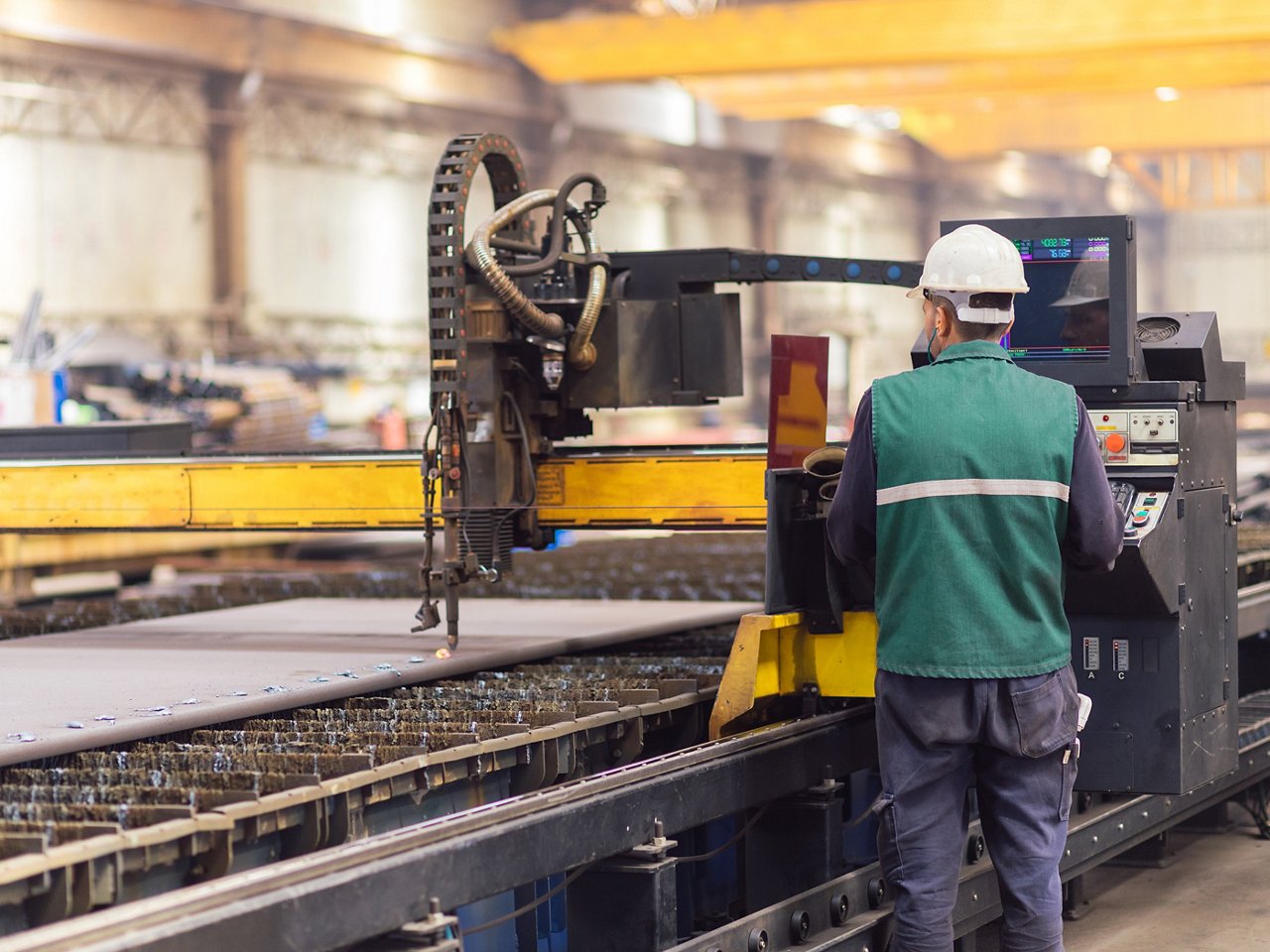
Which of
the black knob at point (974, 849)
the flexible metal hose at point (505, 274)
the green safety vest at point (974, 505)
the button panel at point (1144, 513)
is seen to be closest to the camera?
the green safety vest at point (974, 505)

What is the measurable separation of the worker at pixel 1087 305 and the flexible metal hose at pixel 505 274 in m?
1.46

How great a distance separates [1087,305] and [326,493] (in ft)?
7.97

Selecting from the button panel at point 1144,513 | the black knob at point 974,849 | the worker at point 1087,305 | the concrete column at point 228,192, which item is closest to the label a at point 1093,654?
the button panel at point 1144,513

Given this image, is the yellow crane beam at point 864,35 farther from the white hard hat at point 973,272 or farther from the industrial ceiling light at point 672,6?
the white hard hat at point 973,272

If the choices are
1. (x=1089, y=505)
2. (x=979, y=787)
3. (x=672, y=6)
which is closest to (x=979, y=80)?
(x=672, y=6)

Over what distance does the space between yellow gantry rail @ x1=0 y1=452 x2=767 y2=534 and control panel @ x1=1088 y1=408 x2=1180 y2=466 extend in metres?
1.20

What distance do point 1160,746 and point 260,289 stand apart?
18.3 meters

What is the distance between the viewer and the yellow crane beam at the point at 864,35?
20266 millimetres

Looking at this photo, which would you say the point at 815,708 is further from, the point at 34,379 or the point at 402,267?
the point at 402,267

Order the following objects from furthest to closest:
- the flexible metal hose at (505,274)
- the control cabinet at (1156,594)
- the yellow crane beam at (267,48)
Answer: the yellow crane beam at (267,48)
the flexible metal hose at (505,274)
the control cabinet at (1156,594)

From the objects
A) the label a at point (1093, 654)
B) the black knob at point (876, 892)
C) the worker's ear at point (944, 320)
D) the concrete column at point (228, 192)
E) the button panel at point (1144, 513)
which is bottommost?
the black knob at point (876, 892)

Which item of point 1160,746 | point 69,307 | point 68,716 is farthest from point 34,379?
point 69,307

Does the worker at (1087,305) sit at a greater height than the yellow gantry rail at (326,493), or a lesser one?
greater

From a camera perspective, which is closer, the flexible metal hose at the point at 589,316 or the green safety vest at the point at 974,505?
the green safety vest at the point at 974,505
